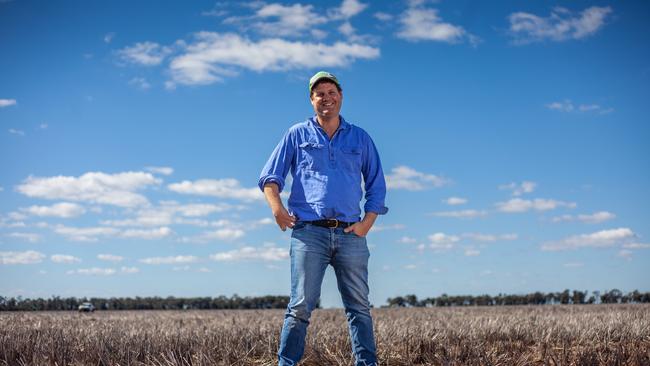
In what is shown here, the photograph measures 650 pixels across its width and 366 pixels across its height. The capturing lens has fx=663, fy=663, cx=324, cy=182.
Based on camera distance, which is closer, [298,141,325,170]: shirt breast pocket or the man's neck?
[298,141,325,170]: shirt breast pocket

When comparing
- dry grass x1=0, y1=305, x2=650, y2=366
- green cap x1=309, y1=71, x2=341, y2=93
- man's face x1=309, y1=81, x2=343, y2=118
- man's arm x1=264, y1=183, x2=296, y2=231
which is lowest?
dry grass x1=0, y1=305, x2=650, y2=366

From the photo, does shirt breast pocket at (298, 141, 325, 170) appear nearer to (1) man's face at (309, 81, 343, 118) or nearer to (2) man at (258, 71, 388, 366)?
(2) man at (258, 71, 388, 366)

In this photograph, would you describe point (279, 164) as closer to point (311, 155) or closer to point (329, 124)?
point (311, 155)

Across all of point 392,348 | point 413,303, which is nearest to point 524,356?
point 392,348

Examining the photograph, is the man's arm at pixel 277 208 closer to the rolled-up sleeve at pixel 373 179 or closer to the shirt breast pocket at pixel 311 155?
the shirt breast pocket at pixel 311 155

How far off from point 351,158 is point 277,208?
2.42 feet

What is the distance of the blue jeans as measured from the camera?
502cm

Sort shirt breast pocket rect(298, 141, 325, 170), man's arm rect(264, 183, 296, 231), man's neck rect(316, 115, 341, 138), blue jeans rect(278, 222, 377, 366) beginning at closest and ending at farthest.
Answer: blue jeans rect(278, 222, 377, 366) → man's arm rect(264, 183, 296, 231) → shirt breast pocket rect(298, 141, 325, 170) → man's neck rect(316, 115, 341, 138)

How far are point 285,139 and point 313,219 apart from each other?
0.78 m

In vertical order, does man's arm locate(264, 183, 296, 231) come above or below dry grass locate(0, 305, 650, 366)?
above

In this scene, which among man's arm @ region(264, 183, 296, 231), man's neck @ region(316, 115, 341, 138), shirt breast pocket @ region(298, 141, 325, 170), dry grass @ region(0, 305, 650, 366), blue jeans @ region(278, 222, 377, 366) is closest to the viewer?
blue jeans @ region(278, 222, 377, 366)

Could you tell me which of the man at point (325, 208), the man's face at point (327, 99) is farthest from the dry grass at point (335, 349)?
the man's face at point (327, 99)

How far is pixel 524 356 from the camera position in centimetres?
642

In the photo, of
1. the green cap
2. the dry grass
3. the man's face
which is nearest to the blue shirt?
the man's face
